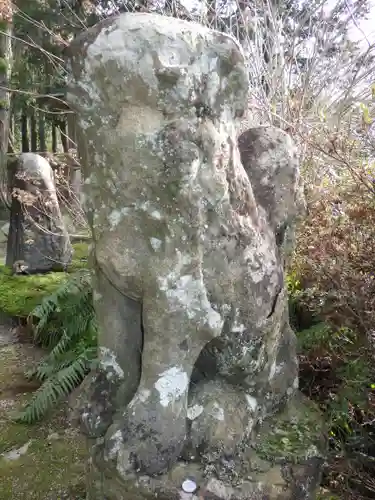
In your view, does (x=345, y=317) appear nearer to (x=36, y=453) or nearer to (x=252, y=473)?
(x=252, y=473)

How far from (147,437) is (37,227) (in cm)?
459

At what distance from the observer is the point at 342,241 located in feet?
8.64

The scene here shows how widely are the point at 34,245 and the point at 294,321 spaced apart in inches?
128

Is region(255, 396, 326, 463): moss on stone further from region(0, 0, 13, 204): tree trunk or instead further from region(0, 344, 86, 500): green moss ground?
region(0, 0, 13, 204): tree trunk

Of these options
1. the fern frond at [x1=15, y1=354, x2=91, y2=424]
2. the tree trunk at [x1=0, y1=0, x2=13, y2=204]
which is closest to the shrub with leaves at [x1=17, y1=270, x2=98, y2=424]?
the fern frond at [x1=15, y1=354, x2=91, y2=424]

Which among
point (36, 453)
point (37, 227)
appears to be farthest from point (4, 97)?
point (36, 453)

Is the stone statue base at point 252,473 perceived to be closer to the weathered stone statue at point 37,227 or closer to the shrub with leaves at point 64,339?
the shrub with leaves at point 64,339

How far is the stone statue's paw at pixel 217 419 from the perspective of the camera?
1475mm

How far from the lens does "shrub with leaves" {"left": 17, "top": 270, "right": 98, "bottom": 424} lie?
3594 mm

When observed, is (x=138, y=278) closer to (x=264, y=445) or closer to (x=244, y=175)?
(x=244, y=175)

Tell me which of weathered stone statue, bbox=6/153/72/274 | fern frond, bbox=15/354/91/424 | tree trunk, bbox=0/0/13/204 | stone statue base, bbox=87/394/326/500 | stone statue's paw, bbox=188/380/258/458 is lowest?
fern frond, bbox=15/354/91/424

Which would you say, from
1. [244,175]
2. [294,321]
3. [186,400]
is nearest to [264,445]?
[186,400]

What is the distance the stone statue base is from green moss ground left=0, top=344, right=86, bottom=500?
1105 millimetres

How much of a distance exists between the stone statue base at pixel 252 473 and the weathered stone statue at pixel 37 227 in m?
4.10
